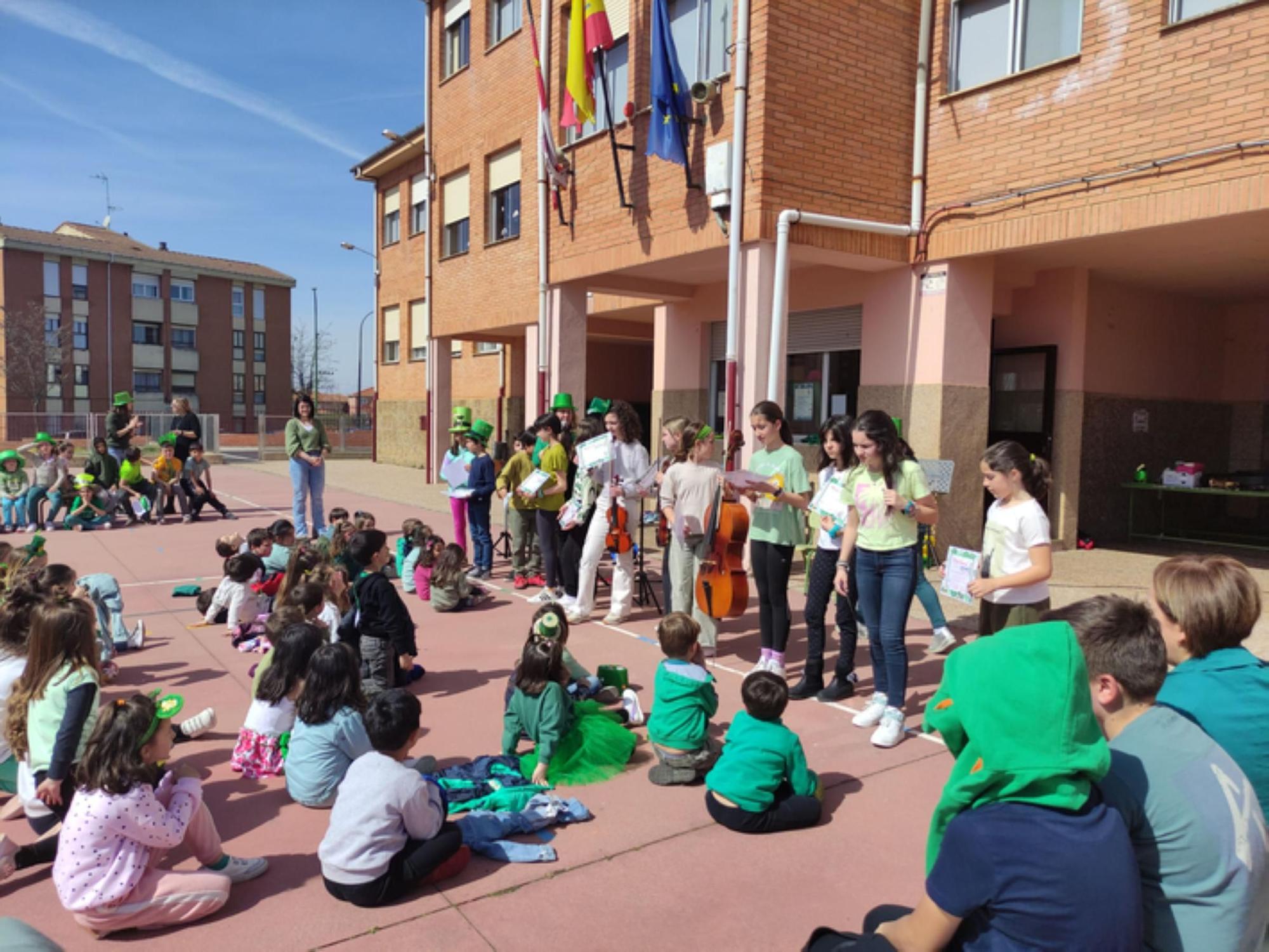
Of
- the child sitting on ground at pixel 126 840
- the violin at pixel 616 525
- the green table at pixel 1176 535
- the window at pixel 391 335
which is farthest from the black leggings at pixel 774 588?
the window at pixel 391 335

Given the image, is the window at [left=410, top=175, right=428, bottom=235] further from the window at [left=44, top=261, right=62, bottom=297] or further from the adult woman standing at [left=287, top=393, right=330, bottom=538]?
the window at [left=44, top=261, right=62, bottom=297]

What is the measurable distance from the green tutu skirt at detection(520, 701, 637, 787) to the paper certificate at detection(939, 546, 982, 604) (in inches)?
75.5

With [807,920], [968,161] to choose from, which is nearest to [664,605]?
[807,920]

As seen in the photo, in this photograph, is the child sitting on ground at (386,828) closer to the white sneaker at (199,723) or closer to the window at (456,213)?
the white sneaker at (199,723)

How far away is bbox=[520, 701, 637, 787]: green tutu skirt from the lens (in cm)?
427

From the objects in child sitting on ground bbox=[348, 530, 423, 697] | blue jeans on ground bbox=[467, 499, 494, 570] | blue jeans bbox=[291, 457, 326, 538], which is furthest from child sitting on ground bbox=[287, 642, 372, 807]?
blue jeans bbox=[291, 457, 326, 538]

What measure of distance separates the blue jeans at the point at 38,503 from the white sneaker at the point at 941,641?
12.9 meters

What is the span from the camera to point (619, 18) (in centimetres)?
1131

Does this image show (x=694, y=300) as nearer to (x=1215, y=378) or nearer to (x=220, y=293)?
(x=1215, y=378)

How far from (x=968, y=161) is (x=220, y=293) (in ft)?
200

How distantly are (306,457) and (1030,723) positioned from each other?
10636mm

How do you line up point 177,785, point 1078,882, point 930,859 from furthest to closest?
point 177,785
point 930,859
point 1078,882

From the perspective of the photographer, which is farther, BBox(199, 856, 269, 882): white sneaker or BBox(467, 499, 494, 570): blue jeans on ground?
BBox(467, 499, 494, 570): blue jeans on ground

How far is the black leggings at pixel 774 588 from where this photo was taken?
18.6 feet
